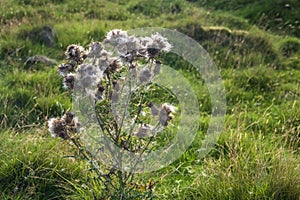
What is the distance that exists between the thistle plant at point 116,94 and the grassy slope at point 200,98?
437 mm

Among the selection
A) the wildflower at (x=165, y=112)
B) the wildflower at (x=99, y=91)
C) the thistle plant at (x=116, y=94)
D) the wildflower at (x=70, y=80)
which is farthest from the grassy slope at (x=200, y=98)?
the wildflower at (x=70, y=80)

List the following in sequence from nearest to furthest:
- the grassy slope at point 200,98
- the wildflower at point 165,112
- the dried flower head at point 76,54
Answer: the wildflower at point 165,112 < the dried flower head at point 76,54 < the grassy slope at point 200,98

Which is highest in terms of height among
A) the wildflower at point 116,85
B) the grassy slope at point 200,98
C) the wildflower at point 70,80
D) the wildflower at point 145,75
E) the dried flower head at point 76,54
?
the dried flower head at point 76,54

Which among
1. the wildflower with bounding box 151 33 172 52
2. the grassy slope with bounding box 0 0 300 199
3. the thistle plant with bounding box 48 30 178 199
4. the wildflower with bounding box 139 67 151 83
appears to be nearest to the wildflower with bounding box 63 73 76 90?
the thistle plant with bounding box 48 30 178 199

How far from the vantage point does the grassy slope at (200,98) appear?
11.4ft

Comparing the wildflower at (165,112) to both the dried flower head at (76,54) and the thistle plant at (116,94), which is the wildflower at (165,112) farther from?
the dried flower head at (76,54)

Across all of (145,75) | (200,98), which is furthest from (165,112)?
(200,98)

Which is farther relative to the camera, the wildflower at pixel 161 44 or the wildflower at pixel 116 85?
the wildflower at pixel 116 85

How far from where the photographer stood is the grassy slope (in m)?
3.49

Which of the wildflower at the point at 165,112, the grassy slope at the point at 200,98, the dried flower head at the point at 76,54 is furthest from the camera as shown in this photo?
the grassy slope at the point at 200,98

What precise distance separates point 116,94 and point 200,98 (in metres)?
3.42

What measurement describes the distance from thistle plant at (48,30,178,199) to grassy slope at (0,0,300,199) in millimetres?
437

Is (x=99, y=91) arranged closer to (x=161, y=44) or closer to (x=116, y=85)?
(x=116, y=85)

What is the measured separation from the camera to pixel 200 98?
20.1ft
